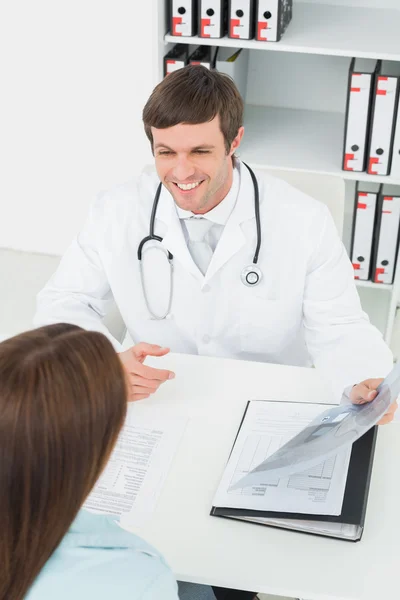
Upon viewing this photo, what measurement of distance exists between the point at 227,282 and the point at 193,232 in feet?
0.46

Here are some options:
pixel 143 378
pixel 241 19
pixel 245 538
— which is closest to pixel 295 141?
pixel 241 19

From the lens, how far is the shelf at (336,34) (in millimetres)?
2242

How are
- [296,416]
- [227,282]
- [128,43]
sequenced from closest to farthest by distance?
1. [296,416]
2. [227,282]
3. [128,43]

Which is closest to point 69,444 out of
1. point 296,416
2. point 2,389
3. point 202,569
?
point 2,389

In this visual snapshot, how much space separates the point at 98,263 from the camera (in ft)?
5.85

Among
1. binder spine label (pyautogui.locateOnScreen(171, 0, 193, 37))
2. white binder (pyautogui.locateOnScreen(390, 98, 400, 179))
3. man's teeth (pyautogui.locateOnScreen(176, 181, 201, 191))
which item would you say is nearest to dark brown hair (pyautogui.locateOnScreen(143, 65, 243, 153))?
man's teeth (pyautogui.locateOnScreen(176, 181, 201, 191))

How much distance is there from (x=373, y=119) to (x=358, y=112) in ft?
0.16

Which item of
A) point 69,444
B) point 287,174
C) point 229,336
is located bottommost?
point 229,336

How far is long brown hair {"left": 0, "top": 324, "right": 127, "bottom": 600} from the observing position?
2.37 feet

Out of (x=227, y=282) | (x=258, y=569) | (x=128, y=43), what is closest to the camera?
(x=258, y=569)

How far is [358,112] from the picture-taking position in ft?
7.65

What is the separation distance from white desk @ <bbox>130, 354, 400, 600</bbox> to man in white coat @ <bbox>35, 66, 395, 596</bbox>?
0.90ft

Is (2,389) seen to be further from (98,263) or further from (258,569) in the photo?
(98,263)

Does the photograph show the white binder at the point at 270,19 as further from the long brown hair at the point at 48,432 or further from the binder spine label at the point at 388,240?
the long brown hair at the point at 48,432
